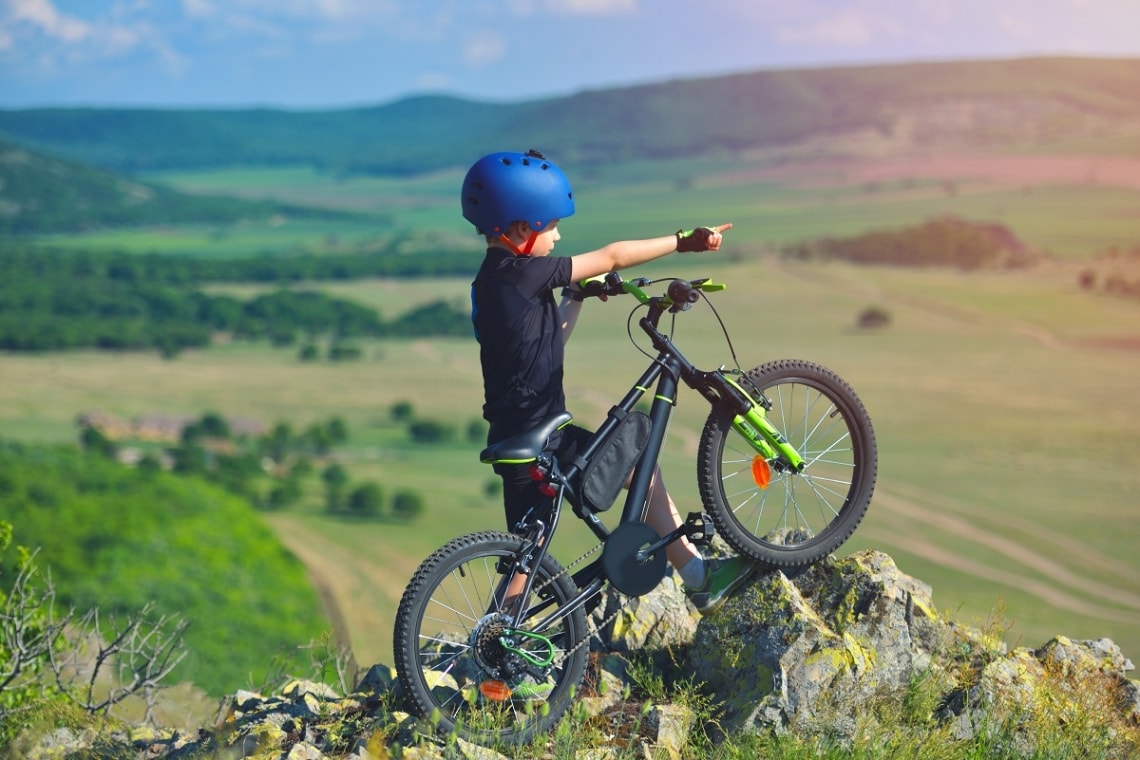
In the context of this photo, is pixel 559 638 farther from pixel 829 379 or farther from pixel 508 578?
pixel 829 379

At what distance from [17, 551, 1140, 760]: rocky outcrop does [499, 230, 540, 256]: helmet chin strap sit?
235 cm

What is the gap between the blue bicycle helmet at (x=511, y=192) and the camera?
649 centimetres

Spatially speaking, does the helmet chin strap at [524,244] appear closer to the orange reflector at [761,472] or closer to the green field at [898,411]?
the orange reflector at [761,472]

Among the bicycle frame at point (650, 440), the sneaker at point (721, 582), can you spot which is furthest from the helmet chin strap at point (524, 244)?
the sneaker at point (721, 582)

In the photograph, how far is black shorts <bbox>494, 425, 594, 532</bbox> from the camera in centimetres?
658

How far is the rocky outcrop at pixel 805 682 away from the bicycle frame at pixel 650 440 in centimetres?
71

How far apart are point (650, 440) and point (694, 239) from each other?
3.64ft

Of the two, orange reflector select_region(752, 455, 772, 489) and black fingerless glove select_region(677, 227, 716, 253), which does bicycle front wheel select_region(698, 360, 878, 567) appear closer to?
orange reflector select_region(752, 455, 772, 489)

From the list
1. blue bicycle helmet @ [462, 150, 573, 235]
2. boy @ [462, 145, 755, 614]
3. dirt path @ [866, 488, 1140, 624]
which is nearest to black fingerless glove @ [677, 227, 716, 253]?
boy @ [462, 145, 755, 614]

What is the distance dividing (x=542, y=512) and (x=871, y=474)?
6.65 feet

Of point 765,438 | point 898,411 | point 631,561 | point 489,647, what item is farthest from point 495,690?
point 898,411

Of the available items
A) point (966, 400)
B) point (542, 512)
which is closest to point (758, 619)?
point (542, 512)

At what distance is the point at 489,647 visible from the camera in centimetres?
642

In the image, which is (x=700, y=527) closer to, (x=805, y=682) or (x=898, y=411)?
(x=805, y=682)
